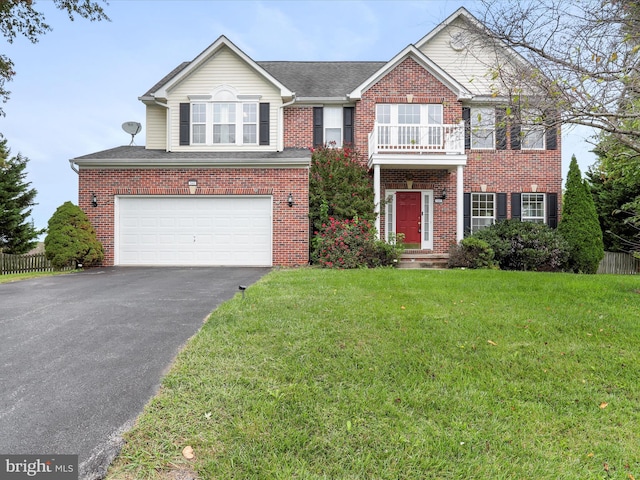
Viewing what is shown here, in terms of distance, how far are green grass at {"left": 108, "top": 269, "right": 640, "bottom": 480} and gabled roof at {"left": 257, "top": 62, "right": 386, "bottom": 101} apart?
11.2 m

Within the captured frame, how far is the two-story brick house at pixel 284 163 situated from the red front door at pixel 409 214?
0.04 meters

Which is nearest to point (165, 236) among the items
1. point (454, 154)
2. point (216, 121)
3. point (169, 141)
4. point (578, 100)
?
point (169, 141)

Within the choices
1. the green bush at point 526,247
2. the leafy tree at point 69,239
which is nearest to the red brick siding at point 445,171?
the green bush at point 526,247

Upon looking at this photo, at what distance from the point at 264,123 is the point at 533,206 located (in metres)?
10.6

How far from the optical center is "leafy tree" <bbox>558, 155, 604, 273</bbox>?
41.7 feet

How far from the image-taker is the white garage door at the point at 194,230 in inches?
484

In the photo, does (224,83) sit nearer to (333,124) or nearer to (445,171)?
(333,124)

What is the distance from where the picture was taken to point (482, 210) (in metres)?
14.4

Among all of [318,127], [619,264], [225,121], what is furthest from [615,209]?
[225,121]

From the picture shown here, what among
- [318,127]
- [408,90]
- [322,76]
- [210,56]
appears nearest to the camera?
[210,56]

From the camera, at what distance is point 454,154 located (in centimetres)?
1271

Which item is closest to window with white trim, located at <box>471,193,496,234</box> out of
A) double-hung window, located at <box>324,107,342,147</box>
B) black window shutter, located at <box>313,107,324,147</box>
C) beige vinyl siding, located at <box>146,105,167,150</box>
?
double-hung window, located at <box>324,107,342,147</box>

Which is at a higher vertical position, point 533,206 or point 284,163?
point 284,163

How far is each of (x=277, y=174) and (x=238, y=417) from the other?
397 inches
